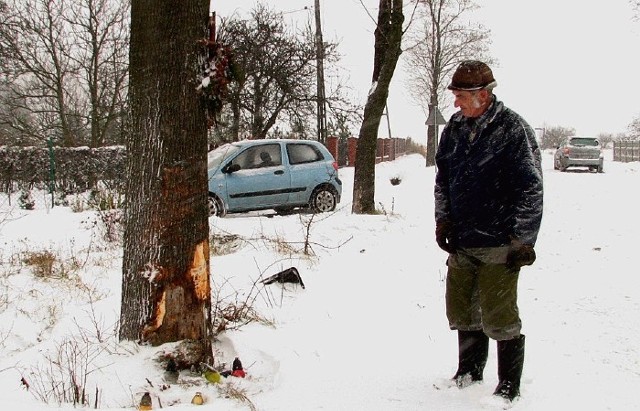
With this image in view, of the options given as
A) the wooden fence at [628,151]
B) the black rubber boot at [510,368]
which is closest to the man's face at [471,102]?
the black rubber boot at [510,368]

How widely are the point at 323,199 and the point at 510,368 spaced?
9.17m

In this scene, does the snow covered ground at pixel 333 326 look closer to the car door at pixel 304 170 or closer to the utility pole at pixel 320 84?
the car door at pixel 304 170

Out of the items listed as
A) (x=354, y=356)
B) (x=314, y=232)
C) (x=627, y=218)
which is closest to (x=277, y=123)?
(x=627, y=218)

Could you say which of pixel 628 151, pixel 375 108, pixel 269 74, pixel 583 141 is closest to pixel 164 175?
pixel 375 108

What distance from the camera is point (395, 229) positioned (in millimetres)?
8570

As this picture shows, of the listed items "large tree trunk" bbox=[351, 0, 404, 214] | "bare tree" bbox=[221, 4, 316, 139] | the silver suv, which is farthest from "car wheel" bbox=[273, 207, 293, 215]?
the silver suv

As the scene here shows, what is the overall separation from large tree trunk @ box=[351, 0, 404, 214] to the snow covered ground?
1341 mm

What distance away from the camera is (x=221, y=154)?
11352 mm

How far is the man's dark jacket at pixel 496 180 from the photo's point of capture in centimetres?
302

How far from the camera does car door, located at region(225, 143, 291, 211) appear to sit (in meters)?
11.1

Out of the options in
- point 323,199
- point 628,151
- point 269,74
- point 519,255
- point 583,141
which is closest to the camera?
point 519,255

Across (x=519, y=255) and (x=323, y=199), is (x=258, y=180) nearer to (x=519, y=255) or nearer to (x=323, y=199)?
(x=323, y=199)

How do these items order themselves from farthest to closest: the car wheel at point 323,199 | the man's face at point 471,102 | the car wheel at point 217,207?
the car wheel at point 323,199, the car wheel at point 217,207, the man's face at point 471,102

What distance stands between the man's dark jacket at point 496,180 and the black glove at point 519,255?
0.03 meters
